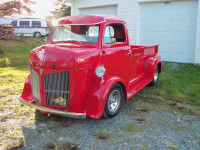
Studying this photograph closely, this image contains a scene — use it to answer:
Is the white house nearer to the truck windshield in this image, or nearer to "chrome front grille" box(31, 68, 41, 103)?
the truck windshield

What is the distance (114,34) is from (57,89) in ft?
6.23

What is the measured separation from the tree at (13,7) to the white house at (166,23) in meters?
5.51

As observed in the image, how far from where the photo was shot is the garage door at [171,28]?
1009cm

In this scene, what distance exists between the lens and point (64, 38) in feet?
15.5

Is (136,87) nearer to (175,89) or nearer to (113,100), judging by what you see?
(113,100)

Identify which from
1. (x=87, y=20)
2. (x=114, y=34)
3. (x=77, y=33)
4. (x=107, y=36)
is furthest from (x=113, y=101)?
(x=87, y=20)

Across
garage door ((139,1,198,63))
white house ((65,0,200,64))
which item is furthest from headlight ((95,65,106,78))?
garage door ((139,1,198,63))

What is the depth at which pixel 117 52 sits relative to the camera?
15.2 feet

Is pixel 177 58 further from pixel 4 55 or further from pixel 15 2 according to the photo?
pixel 15 2

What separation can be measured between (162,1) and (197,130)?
8.23 metres

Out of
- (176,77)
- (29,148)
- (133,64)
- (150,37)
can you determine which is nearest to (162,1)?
(150,37)

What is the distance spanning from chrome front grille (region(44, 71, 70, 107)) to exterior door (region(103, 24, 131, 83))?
99 cm

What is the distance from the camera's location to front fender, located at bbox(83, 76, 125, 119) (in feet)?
12.4

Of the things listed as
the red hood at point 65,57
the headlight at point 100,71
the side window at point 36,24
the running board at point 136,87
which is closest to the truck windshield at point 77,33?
the red hood at point 65,57
